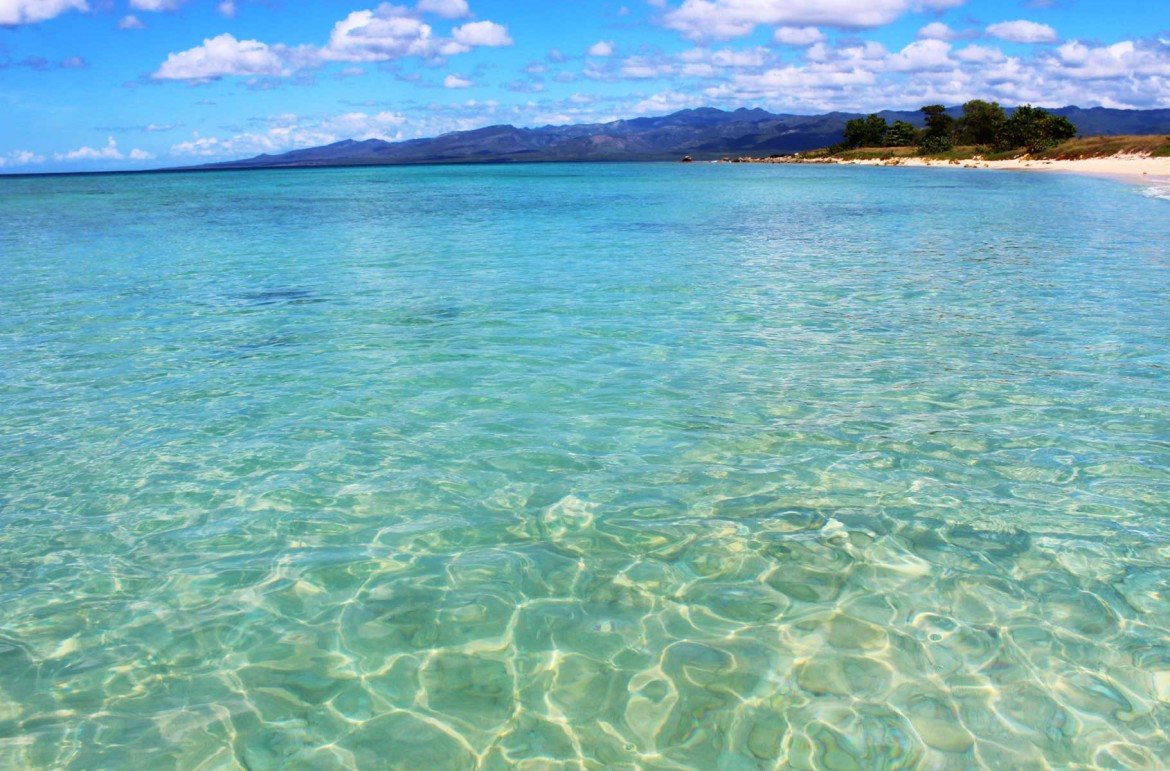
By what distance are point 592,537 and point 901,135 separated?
20239 centimetres

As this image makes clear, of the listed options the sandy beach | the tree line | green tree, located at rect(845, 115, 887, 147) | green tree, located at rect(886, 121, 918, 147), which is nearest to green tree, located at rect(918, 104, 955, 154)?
the tree line

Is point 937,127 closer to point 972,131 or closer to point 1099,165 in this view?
point 972,131

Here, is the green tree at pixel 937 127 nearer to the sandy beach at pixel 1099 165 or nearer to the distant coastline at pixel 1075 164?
the distant coastline at pixel 1075 164

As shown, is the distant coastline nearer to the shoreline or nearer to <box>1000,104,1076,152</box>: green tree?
the shoreline

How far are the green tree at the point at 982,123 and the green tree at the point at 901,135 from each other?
60.5 ft

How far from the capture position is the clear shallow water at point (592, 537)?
5414 millimetres

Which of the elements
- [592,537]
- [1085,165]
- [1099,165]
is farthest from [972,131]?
[592,537]

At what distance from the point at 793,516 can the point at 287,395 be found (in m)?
7.99

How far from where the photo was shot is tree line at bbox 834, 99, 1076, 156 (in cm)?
13438

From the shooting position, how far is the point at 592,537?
7762 millimetres

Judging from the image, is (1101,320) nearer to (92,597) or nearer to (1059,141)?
(92,597)

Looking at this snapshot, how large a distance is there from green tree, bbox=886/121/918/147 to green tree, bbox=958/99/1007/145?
60.5ft

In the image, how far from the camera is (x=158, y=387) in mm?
12742

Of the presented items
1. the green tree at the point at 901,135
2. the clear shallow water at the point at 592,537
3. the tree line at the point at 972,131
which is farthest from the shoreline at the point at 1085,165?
the clear shallow water at the point at 592,537
